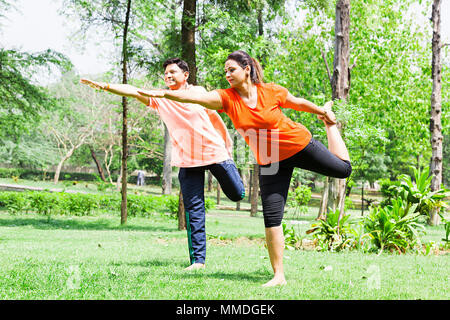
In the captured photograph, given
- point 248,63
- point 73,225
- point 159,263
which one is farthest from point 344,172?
point 73,225

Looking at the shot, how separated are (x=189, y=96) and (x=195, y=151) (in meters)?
1.11

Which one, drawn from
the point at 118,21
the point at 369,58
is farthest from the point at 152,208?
the point at 369,58

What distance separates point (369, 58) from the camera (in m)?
16.3

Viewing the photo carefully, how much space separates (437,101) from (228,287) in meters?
12.4

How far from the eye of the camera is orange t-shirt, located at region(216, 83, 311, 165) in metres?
3.46

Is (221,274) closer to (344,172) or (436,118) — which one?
(344,172)

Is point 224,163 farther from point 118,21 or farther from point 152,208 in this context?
point 152,208

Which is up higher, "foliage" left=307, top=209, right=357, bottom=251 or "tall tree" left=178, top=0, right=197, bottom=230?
"tall tree" left=178, top=0, right=197, bottom=230

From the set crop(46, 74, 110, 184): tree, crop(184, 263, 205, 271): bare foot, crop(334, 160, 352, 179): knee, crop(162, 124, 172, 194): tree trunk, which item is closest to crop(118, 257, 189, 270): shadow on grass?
crop(184, 263, 205, 271): bare foot

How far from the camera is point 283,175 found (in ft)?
12.0

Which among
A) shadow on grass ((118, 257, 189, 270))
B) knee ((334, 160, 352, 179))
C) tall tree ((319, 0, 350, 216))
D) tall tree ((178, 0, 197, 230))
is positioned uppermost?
tall tree ((178, 0, 197, 230))

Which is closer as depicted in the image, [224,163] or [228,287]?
[228,287]

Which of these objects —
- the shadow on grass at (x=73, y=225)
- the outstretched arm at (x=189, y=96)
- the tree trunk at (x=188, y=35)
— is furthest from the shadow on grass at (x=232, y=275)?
the shadow on grass at (x=73, y=225)

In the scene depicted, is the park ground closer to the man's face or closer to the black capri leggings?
the black capri leggings
